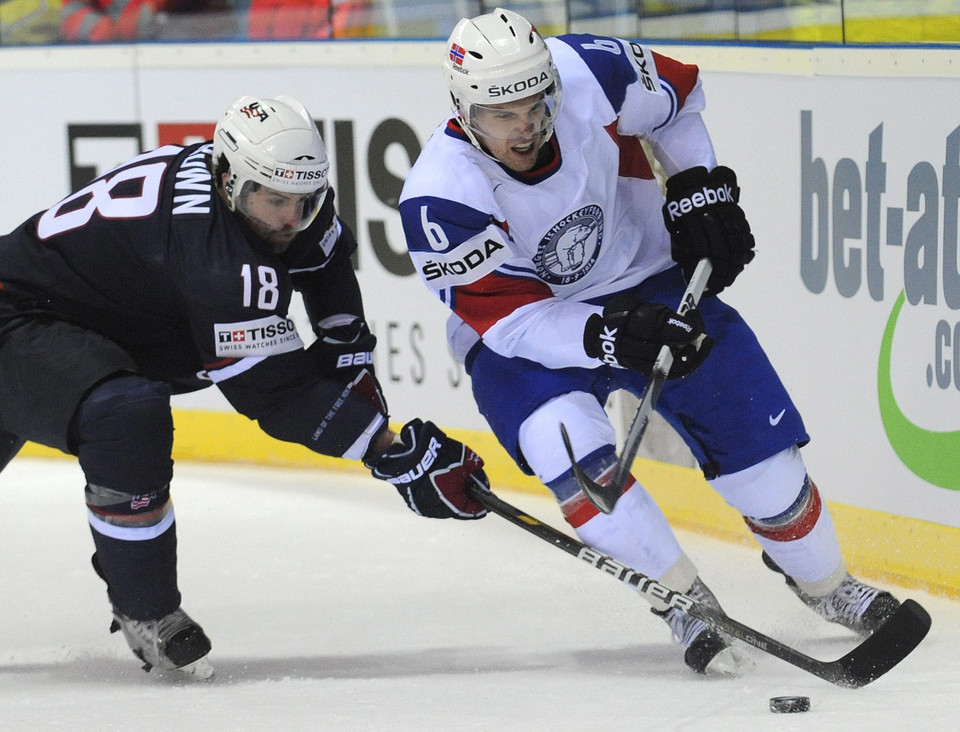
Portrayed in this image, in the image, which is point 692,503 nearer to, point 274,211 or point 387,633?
point 387,633

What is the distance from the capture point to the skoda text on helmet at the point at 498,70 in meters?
2.75

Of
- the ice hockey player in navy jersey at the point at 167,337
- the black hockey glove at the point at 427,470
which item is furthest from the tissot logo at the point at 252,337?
the black hockey glove at the point at 427,470

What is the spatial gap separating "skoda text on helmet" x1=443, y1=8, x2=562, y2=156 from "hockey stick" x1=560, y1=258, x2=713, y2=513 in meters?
0.45

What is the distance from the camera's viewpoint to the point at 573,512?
9.62ft

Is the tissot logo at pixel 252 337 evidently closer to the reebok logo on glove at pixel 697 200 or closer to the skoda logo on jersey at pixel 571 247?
the skoda logo on jersey at pixel 571 247

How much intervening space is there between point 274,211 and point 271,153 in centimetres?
12

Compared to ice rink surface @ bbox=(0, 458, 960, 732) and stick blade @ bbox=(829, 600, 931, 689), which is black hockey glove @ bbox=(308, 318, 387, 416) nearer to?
ice rink surface @ bbox=(0, 458, 960, 732)

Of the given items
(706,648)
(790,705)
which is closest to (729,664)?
(706,648)

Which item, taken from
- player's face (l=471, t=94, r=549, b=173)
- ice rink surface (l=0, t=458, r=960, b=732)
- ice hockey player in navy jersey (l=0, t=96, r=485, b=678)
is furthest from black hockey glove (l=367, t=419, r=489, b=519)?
player's face (l=471, t=94, r=549, b=173)

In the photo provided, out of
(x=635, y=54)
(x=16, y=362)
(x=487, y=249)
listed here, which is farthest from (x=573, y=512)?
(x=16, y=362)

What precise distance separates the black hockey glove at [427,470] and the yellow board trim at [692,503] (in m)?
1.12

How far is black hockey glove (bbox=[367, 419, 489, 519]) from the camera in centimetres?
299

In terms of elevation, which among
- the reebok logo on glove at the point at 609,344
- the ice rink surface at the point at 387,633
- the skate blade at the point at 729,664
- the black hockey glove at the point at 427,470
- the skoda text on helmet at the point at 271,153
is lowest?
the ice rink surface at the point at 387,633

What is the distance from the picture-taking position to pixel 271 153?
2.89 metres
